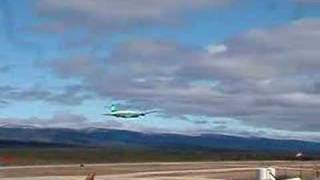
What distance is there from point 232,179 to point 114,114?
14586mm

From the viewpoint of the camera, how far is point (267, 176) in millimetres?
56594

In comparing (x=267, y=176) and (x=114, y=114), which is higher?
(x=114, y=114)

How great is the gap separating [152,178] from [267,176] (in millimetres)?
22499

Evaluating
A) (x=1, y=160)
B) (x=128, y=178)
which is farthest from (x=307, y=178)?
(x=1, y=160)

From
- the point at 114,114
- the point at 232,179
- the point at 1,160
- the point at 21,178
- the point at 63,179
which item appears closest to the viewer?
the point at 63,179

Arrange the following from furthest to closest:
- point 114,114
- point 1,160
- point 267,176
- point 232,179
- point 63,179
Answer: point 1,160 → point 114,114 → point 232,179 → point 63,179 → point 267,176

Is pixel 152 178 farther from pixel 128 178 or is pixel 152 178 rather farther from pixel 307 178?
pixel 307 178

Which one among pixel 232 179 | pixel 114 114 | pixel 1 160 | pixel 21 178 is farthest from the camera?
pixel 1 160

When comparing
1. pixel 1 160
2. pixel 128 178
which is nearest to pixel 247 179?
pixel 128 178

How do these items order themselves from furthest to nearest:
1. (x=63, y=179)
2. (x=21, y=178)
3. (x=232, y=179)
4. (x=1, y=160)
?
(x=1, y=160) → (x=232, y=179) → (x=21, y=178) → (x=63, y=179)

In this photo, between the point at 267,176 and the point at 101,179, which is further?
the point at 101,179

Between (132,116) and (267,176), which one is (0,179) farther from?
(267,176)

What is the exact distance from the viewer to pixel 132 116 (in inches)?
3396

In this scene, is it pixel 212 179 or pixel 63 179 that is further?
pixel 212 179
